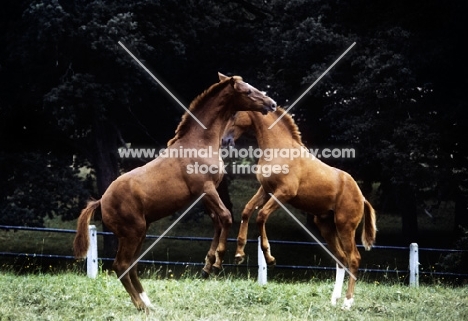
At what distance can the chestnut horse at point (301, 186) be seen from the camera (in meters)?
9.08

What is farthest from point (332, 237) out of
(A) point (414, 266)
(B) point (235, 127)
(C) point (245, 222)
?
(A) point (414, 266)

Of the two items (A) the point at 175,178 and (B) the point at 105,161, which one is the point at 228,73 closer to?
(B) the point at 105,161

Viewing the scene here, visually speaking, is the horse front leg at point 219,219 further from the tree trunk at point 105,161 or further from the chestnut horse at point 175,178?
the tree trunk at point 105,161

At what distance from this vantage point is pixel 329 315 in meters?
8.95

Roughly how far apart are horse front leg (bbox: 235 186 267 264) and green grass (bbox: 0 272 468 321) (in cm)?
92

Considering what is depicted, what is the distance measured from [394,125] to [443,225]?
14146 mm

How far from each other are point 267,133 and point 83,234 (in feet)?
9.09

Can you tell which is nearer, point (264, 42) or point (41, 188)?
point (41, 188)

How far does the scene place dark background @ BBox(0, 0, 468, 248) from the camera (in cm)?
2056

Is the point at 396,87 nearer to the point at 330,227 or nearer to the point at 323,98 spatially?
the point at 323,98

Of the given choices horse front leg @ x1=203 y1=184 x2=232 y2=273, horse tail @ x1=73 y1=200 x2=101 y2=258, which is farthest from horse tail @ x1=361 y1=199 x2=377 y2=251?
horse tail @ x1=73 y1=200 x2=101 y2=258

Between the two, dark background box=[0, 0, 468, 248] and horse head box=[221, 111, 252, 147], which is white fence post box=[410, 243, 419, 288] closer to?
dark background box=[0, 0, 468, 248]

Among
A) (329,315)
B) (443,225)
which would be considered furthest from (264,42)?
(329,315)

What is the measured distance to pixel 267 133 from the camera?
30.6ft
